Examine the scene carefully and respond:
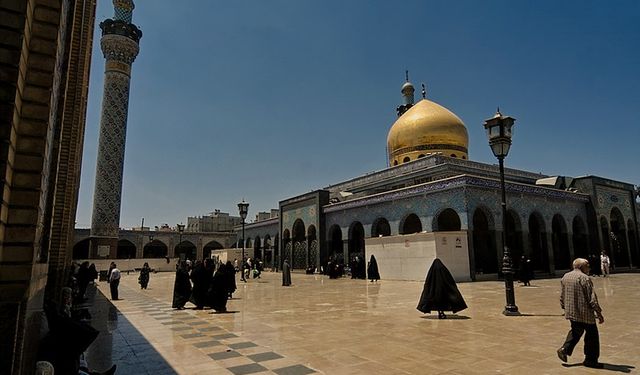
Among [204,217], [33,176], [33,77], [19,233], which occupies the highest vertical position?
[204,217]

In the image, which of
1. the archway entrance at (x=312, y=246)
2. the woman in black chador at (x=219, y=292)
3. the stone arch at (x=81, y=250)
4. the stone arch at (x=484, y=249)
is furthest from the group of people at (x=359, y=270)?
the stone arch at (x=81, y=250)

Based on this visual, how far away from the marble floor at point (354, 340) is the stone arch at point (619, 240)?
674 inches

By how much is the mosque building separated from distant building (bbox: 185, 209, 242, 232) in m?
26.6

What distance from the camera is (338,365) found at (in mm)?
4262

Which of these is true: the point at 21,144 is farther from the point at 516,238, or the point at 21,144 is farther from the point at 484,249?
the point at 516,238

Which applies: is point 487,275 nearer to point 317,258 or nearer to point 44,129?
point 317,258

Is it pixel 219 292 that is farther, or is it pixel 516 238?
pixel 516 238

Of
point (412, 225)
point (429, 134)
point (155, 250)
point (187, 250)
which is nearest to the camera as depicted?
point (412, 225)

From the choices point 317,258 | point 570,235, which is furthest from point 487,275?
point 317,258

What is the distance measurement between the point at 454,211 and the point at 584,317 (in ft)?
51.6

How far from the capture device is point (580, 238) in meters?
21.7

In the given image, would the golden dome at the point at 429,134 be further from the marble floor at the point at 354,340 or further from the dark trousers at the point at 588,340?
the dark trousers at the point at 588,340

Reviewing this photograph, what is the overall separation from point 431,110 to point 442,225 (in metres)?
8.11

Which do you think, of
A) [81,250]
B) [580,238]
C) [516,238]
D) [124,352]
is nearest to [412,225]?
[516,238]
